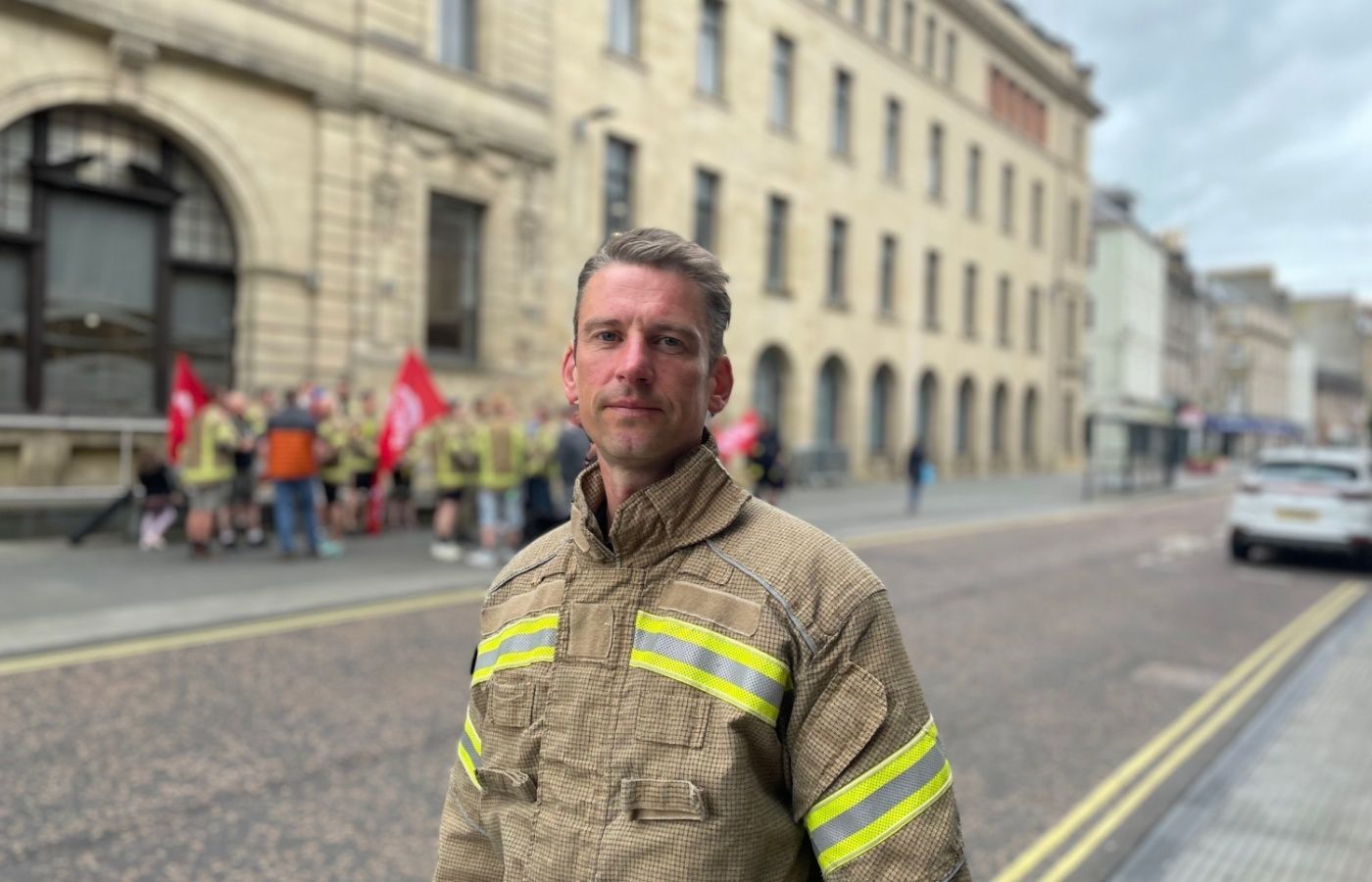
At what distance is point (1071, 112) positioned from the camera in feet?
141

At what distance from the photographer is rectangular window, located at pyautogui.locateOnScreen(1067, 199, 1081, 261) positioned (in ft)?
142

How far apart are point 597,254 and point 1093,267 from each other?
184 ft

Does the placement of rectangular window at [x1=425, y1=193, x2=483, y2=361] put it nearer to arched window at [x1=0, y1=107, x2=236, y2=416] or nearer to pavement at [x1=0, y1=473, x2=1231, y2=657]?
arched window at [x1=0, y1=107, x2=236, y2=416]

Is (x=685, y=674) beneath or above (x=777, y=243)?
beneath

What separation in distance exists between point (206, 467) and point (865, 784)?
11195 millimetres

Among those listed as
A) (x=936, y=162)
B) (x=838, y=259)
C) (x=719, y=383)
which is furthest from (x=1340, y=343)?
(x=719, y=383)

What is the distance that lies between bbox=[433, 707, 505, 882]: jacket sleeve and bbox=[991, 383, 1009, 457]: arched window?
3840cm

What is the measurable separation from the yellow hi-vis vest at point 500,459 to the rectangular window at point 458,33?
8569 mm

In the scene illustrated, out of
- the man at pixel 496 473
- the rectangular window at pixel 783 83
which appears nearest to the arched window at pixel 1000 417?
the rectangular window at pixel 783 83

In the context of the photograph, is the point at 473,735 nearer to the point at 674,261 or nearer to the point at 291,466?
the point at 674,261

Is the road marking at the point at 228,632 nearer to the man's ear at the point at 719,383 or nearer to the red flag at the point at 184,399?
the red flag at the point at 184,399

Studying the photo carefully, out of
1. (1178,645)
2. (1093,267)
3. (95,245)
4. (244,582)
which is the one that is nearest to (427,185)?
(95,245)

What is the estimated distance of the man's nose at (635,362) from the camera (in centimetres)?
150

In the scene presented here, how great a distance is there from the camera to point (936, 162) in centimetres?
3362
